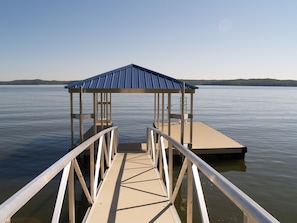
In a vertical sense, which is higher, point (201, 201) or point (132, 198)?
point (201, 201)

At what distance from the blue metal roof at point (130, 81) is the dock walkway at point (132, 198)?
110 inches

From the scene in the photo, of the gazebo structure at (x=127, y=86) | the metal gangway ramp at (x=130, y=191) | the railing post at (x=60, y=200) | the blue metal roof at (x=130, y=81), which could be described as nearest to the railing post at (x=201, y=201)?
the metal gangway ramp at (x=130, y=191)

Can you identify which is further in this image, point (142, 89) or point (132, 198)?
point (142, 89)

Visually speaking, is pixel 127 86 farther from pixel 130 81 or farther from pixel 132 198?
pixel 132 198

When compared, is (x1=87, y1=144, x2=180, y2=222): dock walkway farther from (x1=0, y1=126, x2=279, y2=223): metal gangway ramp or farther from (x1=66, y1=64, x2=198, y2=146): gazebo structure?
(x1=66, y1=64, x2=198, y2=146): gazebo structure

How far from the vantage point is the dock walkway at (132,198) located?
3.43 m

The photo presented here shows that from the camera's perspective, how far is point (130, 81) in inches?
331

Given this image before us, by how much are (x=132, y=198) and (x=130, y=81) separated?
4904 mm

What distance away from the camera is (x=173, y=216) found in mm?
3430

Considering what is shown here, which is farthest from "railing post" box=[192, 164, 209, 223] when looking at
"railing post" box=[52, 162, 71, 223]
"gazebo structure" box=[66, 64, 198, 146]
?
"gazebo structure" box=[66, 64, 198, 146]

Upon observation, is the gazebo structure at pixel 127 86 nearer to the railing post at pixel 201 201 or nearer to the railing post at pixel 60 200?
the railing post at pixel 201 201

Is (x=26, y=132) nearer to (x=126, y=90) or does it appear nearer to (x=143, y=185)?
(x=126, y=90)

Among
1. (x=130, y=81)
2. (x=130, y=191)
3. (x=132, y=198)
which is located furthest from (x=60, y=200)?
(x=130, y=81)

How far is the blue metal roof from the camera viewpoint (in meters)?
8.06
